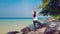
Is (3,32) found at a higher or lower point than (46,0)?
lower

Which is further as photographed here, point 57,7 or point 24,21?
point 24,21

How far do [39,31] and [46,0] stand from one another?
86 centimetres

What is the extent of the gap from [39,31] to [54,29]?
966 millimetres

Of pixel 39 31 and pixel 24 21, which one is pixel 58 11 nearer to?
pixel 39 31

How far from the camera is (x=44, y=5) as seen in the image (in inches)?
207

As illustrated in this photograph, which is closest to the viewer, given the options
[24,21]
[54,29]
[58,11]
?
[54,29]

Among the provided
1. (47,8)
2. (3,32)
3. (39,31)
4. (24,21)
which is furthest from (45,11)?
(24,21)

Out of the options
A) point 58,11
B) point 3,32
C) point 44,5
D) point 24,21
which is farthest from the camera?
point 24,21

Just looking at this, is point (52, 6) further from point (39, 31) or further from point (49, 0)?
point (39, 31)

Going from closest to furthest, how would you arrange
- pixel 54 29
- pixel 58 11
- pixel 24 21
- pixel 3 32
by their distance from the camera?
pixel 54 29
pixel 58 11
pixel 3 32
pixel 24 21

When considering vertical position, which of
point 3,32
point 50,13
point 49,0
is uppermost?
point 49,0

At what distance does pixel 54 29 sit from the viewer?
4402mm

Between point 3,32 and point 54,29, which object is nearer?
point 54,29

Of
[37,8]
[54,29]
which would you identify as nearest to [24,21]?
[37,8]
